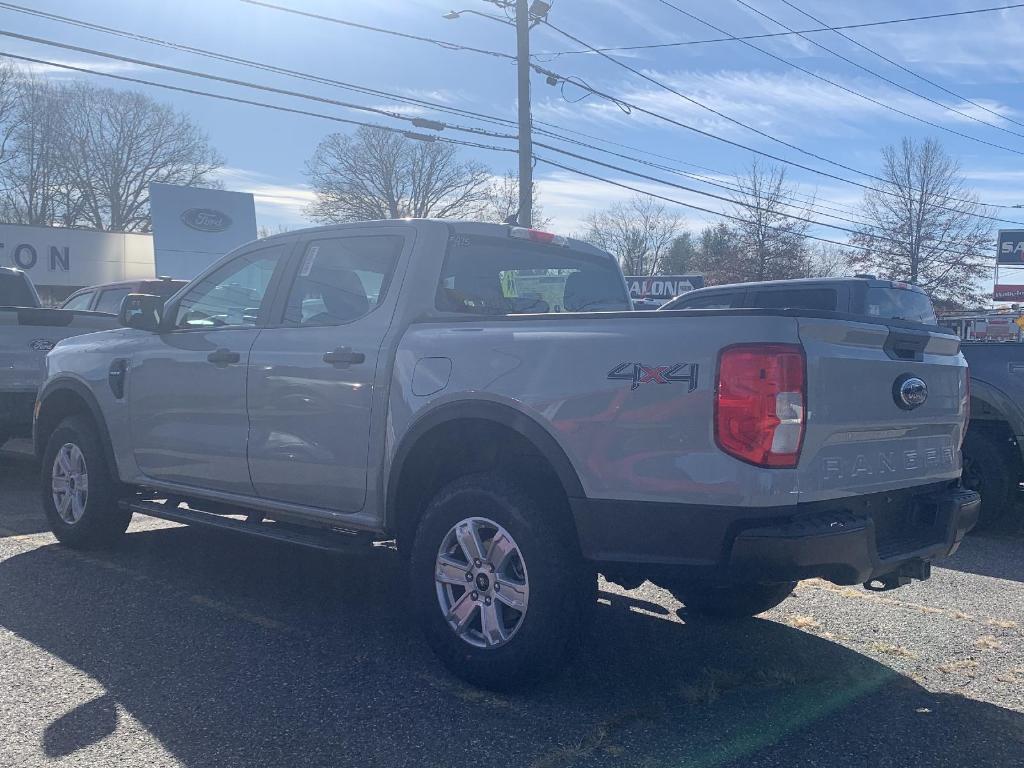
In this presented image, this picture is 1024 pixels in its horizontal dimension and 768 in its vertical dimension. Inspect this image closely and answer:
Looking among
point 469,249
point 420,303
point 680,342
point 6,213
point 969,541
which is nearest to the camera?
point 680,342

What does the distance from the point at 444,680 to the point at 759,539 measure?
1.56 meters

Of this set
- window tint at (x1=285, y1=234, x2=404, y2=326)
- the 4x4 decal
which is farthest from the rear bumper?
window tint at (x1=285, y1=234, x2=404, y2=326)

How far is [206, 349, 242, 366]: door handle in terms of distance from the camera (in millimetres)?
5094

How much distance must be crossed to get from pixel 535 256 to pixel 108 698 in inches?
114

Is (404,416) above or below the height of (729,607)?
above

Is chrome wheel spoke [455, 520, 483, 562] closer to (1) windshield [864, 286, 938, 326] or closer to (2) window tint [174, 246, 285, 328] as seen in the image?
(2) window tint [174, 246, 285, 328]

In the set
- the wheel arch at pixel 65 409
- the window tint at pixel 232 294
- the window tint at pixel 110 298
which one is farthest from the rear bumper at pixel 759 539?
the window tint at pixel 110 298

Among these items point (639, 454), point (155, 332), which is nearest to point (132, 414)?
point (155, 332)

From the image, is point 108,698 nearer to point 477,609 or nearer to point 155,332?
point 477,609

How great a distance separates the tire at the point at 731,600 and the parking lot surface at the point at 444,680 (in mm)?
95

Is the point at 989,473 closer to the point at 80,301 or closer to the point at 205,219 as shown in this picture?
the point at 80,301

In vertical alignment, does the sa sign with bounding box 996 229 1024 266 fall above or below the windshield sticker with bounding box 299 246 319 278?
above

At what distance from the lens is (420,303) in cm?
452

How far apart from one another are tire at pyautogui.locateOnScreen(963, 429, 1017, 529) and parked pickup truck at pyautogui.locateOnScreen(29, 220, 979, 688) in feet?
10.8
